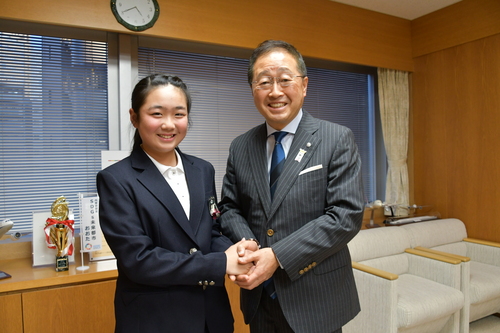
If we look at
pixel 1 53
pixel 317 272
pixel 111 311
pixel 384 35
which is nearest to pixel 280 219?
pixel 317 272

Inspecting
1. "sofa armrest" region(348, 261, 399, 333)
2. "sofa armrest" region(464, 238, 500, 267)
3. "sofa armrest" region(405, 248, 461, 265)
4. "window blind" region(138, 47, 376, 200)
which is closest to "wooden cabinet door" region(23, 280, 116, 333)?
"window blind" region(138, 47, 376, 200)

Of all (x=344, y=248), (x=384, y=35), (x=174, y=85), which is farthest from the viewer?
(x=384, y=35)

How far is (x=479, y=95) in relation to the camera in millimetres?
3734

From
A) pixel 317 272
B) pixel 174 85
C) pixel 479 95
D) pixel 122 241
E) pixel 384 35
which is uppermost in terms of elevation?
pixel 384 35

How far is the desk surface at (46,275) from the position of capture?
82.2 inches

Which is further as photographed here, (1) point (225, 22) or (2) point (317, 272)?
(1) point (225, 22)

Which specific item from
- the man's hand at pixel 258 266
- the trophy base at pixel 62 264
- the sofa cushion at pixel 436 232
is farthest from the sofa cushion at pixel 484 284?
the trophy base at pixel 62 264

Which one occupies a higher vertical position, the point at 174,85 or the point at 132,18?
the point at 132,18

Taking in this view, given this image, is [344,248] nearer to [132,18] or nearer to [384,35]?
[132,18]

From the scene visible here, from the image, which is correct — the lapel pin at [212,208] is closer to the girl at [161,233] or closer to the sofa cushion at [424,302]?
the girl at [161,233]

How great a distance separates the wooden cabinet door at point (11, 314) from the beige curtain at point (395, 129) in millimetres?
3561

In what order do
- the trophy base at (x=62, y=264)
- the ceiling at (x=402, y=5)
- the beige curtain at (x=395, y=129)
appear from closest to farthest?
the trophy base at (x=62, y=264)
the ceiling at (x=402, y=5)
the beige curtain at (x=395, y=129)

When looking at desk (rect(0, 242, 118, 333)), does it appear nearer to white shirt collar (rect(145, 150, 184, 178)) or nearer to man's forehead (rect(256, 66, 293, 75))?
white shirt collar (rect(145, 150, 184, 178))

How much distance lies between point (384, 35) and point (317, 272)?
348cm
